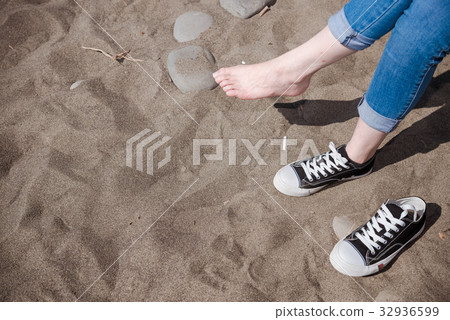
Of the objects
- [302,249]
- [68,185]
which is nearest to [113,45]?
[68,185]

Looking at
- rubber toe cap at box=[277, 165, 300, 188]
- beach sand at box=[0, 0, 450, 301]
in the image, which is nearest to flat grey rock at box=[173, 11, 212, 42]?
beach sand at box=[0, 0, 450, 301]

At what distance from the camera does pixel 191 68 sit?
7.85ft

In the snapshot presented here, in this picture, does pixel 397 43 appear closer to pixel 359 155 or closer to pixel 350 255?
pixel 359 155

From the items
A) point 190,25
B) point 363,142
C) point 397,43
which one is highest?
point 397,43

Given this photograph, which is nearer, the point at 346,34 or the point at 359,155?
the point at 346,34

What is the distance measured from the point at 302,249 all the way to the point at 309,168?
0.40 metres

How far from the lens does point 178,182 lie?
2033mm

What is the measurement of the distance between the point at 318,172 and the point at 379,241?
1.37 ft

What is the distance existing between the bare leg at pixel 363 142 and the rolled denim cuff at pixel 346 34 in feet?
1.03

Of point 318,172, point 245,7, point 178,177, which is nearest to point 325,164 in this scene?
point 318,172

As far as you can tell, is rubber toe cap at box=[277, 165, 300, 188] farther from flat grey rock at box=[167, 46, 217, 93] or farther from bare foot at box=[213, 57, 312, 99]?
flat grey rock at box=[167, 46, 217, 93]

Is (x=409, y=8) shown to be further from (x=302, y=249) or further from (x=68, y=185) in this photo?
(x=68, y=185)

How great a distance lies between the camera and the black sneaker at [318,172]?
192 cm

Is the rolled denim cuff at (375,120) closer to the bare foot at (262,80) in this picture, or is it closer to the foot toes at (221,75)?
the bare foot at (262,80)
